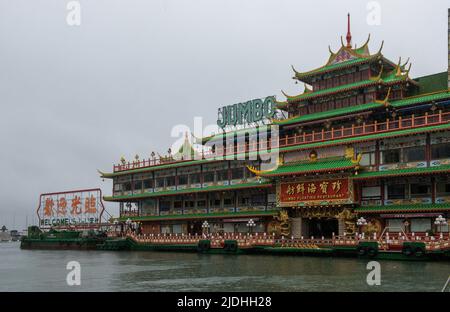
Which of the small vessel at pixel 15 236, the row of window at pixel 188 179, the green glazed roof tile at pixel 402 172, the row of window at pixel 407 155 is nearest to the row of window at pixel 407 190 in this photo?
the green glazed roof tile at pixel 402 172

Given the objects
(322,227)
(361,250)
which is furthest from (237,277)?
(322,227)

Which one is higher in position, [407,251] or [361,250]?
[407,251]

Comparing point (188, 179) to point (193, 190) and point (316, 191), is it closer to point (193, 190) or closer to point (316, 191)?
point (193, 190)

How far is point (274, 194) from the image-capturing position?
5712 cm

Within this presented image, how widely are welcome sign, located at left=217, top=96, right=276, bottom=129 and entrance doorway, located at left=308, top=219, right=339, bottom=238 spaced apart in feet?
45.2

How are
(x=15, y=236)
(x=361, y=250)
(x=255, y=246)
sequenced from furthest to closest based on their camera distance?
(x=15, y=236) < (x=255, y=246) < (x=361, y=250)

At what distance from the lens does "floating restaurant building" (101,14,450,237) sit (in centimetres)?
4609

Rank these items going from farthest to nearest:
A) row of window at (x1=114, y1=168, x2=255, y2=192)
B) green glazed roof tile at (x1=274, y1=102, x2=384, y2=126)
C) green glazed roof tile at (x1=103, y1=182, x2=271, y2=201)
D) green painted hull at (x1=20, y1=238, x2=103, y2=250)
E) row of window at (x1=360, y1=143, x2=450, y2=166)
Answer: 1. green painted hull at (x1=20, y1=238, x2=103, y2=250)
2. row of window at (x1=114, y1=168, x2=255, y2=192)
3. green glazed roof tile at (x1=103, y1=182, x2=271, y2=201)
4. green glazed roof tile at (x1=274, y1=102, x2=384, y2=126)
5. row of window at (x1=360, y1=143, x2=450, y2=166)

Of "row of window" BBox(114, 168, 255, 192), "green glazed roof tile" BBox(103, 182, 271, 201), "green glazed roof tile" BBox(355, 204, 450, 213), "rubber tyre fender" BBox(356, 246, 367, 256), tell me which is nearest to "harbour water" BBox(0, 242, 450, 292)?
"rubber tyre fender" BBox(356, 246, 367, 256)

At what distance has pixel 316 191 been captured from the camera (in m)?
51.0

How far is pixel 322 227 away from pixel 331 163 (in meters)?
6.98

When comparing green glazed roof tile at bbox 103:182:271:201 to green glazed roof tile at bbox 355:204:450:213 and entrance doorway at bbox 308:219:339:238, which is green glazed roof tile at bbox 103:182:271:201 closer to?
entrance doorway at bbox 308:219:339:238

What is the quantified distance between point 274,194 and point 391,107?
14384 millimetres

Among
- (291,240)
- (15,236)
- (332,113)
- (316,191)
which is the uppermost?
(332,113)
